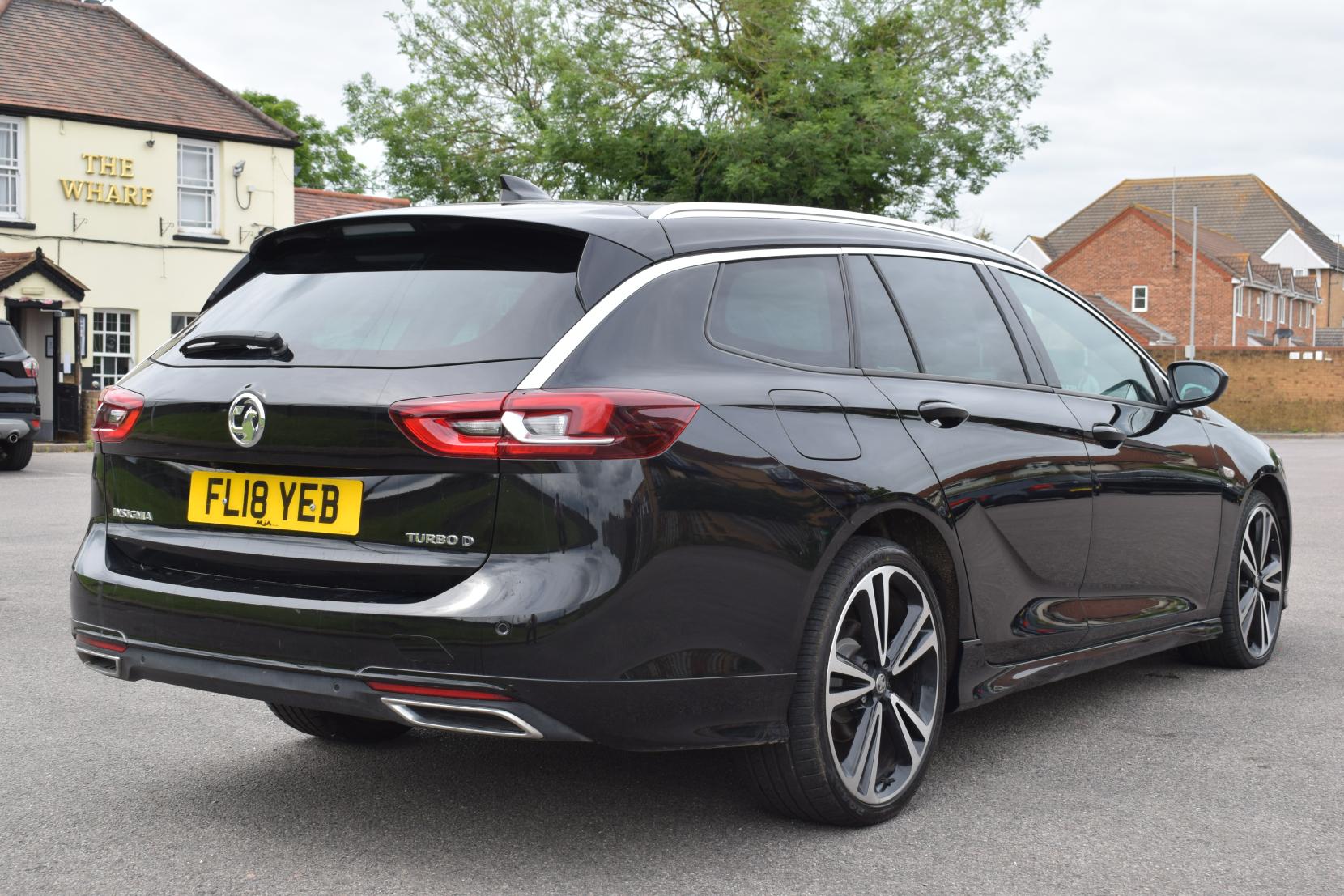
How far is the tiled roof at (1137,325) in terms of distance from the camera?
72.9 meters

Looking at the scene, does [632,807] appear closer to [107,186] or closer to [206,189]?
[107,186]

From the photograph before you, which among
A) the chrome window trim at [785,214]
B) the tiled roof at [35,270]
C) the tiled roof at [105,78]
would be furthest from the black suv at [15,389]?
the chrome window trim at [785,214]

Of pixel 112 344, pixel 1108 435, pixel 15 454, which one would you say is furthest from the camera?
pixel 112 344

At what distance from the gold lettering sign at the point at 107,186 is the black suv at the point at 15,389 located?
11.6m

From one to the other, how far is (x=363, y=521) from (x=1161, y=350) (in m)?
61.3

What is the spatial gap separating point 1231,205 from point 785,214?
10451cm

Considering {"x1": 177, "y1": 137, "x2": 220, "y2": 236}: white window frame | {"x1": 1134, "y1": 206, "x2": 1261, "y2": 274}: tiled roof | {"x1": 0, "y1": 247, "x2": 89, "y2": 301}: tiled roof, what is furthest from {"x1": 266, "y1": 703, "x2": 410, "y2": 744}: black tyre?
{"x1": 1134, "y1": 206, "x2": 1261, "y2": 274}: tiled roof

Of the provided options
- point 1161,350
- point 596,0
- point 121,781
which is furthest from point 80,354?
point 1161,350

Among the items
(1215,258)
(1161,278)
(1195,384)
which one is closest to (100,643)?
(1195,384)

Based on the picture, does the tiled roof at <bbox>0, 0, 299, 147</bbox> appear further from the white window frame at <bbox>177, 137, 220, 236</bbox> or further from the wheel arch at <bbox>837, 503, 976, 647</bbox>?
the wheel arch at <bbox>837, 503, 976, 647</bbox>

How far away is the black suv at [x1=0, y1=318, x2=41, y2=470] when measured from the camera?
18094 mm

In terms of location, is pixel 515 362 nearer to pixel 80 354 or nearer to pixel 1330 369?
pixel 80 354

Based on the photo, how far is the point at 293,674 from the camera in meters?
3.58

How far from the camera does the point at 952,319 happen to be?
15.9ft
